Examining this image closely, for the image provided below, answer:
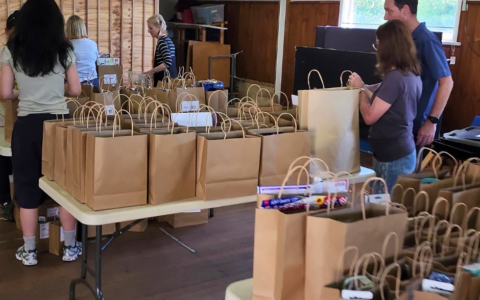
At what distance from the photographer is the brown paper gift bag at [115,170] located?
1838mm

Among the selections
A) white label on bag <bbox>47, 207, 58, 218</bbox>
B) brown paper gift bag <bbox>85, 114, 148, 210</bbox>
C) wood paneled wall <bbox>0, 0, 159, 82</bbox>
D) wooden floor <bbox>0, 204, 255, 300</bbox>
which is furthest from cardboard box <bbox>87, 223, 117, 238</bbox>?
wood paneled wall <bbox>0, 0, 159, 82</bbox>

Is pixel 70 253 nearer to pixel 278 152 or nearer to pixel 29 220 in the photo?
pixel 29 220

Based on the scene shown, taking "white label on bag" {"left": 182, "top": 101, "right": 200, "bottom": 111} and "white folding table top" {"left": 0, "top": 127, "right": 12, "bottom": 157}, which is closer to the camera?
"white folding table top" {"left": 0, "top": 127, "right": 12, "bottom": 157}

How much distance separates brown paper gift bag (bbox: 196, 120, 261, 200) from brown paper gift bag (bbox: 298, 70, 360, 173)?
1.21 feet

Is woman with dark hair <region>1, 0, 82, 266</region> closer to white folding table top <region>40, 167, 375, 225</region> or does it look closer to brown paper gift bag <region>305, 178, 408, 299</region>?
white folding table top <region>40, 167, 375, 225</region>

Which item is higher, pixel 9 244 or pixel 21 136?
pixel 21 136

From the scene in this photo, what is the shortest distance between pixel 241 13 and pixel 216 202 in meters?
7.06

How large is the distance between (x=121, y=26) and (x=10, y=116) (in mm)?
4026

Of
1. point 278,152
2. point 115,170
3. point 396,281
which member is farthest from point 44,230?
point 396,281

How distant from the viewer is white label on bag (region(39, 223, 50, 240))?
2.97 metres

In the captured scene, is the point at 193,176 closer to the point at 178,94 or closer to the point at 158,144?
the point at 158,144

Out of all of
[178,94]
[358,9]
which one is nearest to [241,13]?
[358,9]

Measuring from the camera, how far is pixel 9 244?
3.10 m

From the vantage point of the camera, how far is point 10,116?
2.80 metres
